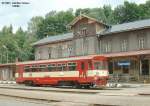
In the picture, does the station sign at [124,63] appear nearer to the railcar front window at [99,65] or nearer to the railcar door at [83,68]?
the railcar front window at [99,65]

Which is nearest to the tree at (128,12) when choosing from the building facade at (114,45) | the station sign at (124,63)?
the building facade at (114,45)

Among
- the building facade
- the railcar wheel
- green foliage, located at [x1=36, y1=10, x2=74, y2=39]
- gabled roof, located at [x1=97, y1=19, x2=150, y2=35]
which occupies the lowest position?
the railcar wheel

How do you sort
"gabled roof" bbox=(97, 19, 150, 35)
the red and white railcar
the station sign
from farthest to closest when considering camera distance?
"gabled roof" bbox=(97, 19, 150, 35) < the station sign < the red and white railcar

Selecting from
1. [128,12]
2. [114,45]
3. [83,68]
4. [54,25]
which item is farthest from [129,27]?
[54,25]

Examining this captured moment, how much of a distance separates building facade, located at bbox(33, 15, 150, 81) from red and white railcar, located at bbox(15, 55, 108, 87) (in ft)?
35.4

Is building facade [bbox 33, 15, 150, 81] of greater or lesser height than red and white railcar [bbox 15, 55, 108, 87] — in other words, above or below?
above

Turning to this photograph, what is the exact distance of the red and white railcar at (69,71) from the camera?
33.4 meters

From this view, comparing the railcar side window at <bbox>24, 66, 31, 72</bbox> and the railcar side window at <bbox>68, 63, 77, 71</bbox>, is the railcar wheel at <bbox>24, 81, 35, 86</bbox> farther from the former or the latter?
the railcar side window at <bbox>68, 63, 77, 71</bbox>

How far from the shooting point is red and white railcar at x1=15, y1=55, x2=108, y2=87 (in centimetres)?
3340

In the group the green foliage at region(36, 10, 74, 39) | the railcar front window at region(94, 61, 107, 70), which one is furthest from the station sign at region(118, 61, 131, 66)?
the green foliage at region(36, 10, 74, 39)

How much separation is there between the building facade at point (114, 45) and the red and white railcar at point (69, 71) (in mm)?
10776

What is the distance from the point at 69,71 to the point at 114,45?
19.3 meters

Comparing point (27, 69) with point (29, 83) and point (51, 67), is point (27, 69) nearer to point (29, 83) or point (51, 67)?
point (29, 83)

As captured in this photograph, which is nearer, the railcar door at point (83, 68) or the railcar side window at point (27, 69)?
the railcar door at point (83, 68)
